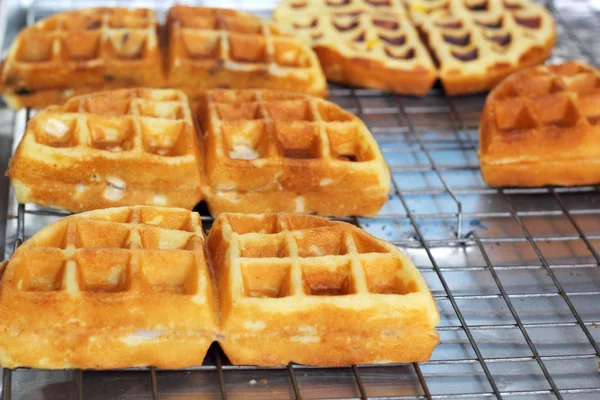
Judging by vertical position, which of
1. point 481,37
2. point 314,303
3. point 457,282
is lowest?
point 457,282

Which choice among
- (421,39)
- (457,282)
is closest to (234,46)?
(421,39)

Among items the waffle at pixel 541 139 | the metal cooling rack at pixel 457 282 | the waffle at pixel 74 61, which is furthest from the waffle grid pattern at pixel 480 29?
the waffle at pixel 74 61

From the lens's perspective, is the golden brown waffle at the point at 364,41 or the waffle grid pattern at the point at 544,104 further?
the golden brown waffle at the point at 364,41

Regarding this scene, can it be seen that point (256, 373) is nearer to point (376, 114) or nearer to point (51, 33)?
point (376, 114)

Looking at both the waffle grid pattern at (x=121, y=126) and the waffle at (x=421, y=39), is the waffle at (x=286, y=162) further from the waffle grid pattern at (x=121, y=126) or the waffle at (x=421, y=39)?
the waffle at (x=421, y=39)

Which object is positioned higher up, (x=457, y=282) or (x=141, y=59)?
(x=141, y=59)

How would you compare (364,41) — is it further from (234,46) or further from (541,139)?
(541,139)

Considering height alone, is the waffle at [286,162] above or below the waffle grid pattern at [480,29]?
above
